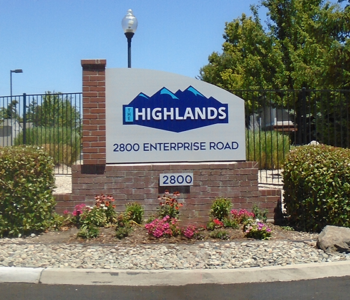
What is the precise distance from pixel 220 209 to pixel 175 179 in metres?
0.94

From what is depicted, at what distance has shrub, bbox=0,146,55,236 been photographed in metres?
7.29

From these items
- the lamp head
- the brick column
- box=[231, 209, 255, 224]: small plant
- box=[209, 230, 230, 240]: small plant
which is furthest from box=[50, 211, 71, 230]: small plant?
the lamp head

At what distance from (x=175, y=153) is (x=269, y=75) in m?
16.7

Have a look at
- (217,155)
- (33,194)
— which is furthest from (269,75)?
(33,194)

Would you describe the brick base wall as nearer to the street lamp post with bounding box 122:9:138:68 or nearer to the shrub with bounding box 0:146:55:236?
the shrub with bounding box 0:146:55:236

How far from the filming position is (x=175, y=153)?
8.48 m

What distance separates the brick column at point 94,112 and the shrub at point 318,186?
3.19m

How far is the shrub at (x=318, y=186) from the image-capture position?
23.9 feet

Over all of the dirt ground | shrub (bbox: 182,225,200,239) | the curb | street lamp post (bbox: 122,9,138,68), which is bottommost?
the curb

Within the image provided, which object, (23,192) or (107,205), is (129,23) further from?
(23,192)

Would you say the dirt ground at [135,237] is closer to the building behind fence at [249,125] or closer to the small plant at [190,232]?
the small plant at [190,232]

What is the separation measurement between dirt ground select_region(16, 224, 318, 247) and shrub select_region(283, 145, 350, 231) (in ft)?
1.08

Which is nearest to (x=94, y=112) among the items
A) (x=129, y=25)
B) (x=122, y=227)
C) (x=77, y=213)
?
(x=77, y=213)

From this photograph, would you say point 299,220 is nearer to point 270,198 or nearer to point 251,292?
point 270,198
